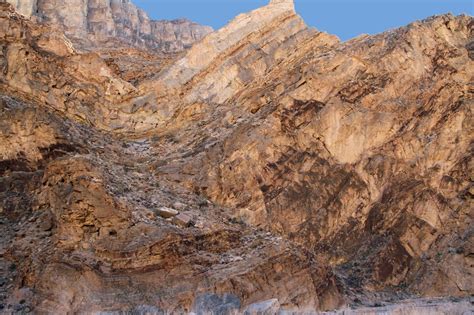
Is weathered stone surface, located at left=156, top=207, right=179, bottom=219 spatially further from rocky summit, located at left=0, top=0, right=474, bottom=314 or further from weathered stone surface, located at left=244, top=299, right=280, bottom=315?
weathered stone surface, located at left=244, top=299, right=280, bottom=315

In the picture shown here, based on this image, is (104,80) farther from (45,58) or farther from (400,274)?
(400,274)

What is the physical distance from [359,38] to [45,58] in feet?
52.7

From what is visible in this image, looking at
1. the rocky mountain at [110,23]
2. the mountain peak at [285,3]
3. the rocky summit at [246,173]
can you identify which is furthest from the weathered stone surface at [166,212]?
the rocky mountain at [110,23]

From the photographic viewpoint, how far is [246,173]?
31.9m

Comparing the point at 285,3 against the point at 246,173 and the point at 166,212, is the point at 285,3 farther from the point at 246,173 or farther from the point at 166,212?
the point at 166,212

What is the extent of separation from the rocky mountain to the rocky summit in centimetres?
1543

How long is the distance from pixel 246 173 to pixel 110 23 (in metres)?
34.6

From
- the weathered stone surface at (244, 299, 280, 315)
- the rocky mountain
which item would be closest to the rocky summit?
the weathered stone surface at (244, 299, 280, 315)

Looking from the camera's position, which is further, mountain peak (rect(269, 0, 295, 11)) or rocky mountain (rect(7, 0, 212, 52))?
rocky mountain (rect(7, 0, 212, 52))

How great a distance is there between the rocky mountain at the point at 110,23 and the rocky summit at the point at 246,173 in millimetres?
15426

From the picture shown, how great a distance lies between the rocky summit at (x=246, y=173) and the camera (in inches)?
976

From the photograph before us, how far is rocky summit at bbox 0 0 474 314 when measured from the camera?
24.8m

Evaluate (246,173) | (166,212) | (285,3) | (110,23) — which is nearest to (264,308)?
(166,212)

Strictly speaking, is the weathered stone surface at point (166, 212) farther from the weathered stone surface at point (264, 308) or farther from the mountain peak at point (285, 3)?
the mountain peak at point (285, 3)
